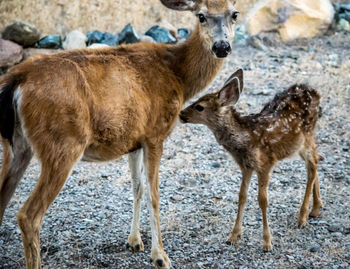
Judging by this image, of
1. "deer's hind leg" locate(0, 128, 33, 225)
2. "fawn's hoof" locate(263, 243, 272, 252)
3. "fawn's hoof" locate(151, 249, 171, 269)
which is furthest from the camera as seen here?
"fawn's hoof" locate(263, 243, 272, 252)

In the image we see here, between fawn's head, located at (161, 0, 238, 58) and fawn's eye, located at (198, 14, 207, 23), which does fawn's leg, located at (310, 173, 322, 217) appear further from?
fawn's eye, located at (198, 14, 207, 23)

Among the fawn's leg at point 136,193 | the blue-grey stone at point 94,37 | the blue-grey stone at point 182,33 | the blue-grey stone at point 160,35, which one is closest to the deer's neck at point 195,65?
the fawn's leg at point 136,193

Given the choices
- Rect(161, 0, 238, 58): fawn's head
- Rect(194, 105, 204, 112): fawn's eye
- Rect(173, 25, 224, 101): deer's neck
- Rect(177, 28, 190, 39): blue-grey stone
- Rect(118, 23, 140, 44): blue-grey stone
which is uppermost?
Rect(161, 0, 238, 58): fawn's head

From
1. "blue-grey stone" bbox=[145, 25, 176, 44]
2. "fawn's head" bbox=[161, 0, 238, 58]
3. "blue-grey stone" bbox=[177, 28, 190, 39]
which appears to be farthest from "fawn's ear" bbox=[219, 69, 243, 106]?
"blue-grey stone" bbox=[177, 28, 190, 39]

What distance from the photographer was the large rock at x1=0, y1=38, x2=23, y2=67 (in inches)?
390

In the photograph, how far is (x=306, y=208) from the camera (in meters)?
5.89

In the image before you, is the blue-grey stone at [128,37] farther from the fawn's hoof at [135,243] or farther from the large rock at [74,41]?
the fawn's hoof at [135,243]

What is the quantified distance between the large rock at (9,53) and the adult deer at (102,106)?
5.10 metres

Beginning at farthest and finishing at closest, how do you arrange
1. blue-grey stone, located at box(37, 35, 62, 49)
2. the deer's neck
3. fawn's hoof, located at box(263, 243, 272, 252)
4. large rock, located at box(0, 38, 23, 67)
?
blue-grey stone, located at box(37, 35, 62, 49) < large rock, located at box(0, 38, 23, 67) < the deer's neck < fawn's hoof, located at box(263, 243, 272, 252)

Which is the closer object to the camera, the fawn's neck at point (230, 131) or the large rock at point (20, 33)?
the fawn's neck at point (230, 131)

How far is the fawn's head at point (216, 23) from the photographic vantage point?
5289mm

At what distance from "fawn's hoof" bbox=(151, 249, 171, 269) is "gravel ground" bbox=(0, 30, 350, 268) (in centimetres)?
16

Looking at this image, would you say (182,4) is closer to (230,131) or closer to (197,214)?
(230,131)

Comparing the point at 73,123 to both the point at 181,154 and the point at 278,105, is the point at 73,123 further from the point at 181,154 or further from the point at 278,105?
the point at 181,154
